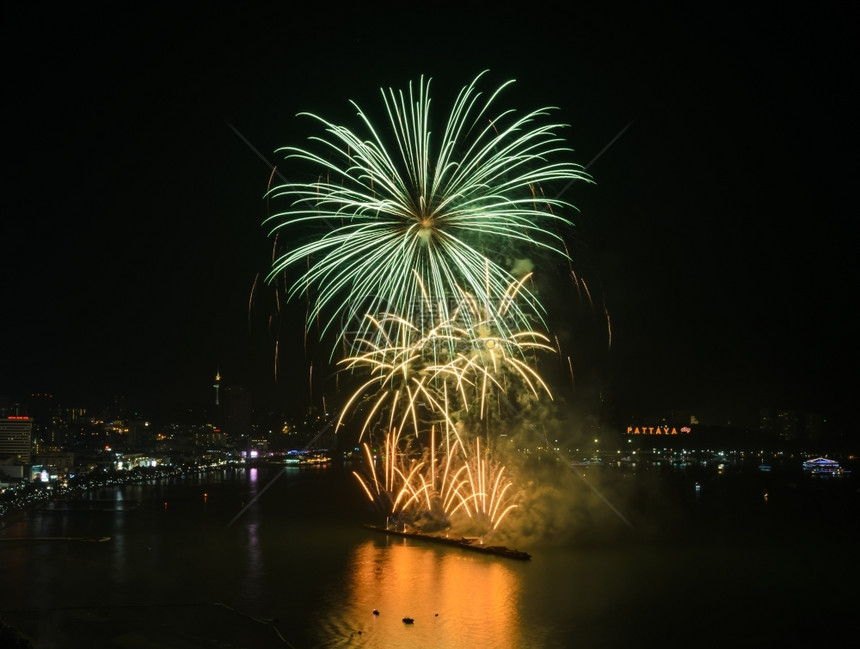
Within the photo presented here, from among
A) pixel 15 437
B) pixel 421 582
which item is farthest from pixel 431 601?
pixel 15 437

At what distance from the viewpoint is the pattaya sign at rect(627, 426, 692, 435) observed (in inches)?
3439

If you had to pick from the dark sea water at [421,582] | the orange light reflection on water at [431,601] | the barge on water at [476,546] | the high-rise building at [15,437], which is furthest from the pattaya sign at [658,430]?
the orange light reflection on water at [431,601]

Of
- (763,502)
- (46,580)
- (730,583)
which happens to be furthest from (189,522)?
(763,502)

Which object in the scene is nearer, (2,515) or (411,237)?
(411,237)

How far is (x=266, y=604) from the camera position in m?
14.3

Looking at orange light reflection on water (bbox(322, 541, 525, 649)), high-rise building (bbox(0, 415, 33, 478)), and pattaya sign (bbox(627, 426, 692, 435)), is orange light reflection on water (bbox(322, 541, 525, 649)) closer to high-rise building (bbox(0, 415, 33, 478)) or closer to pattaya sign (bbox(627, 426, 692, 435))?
high-rise building (bbox(0, 415, 33, 478))

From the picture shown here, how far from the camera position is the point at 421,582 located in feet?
51.0

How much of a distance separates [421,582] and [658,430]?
3202 inches

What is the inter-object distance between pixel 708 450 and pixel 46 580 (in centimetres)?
9473

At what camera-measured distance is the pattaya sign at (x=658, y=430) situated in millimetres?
87350

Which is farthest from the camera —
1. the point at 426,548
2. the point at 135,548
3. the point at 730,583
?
the point at 135,548

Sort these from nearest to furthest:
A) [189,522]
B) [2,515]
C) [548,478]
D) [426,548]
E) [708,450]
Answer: [426,548] → [189,522] → [2,515] → [548,478] → [708,450]

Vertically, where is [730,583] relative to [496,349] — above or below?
below

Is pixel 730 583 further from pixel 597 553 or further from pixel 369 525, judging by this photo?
pixel 369 525
